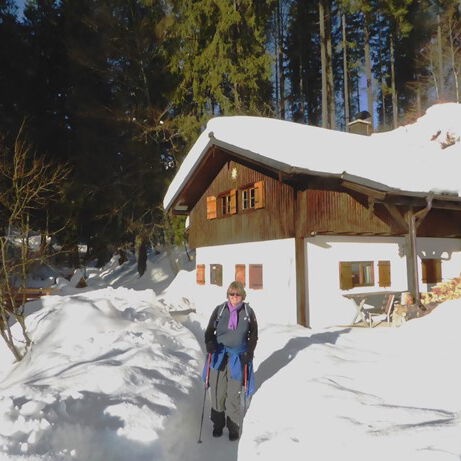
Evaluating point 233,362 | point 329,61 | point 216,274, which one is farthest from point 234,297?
point 329,61

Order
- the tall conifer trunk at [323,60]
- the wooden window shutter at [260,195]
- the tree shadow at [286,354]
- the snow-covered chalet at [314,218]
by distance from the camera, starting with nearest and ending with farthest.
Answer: the tree shadow at [286,354], the snow-covered chalet at [314,218], the wooden window shutter at [260,195], the tall conifer trunk at [323,60]

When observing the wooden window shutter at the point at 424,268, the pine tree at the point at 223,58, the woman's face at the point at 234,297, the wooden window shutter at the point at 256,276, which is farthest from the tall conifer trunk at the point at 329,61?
the woman's face at the point at 234,297

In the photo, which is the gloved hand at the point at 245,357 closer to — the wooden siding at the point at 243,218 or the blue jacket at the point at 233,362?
the blue jacket at the point at 233,362

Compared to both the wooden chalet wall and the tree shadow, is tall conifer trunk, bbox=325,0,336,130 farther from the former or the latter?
the tree shadow

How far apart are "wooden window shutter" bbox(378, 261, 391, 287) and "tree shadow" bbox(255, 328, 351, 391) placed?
3.81 metres

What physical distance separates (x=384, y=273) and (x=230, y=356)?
8321mm

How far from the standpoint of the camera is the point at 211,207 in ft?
49.5

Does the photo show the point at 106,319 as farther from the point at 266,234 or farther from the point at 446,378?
the point at 446,378

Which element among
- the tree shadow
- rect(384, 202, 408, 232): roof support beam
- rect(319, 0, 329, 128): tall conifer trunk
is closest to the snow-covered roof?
rect(384, 202, 408, 232): roof support beam

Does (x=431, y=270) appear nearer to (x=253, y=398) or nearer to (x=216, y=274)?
(x=216, y=274)

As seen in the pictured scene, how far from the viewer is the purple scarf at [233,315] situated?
454 cm

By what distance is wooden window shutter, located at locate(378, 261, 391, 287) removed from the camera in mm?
11453

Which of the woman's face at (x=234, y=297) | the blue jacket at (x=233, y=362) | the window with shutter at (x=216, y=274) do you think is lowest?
the blue jacket at (x=233, y=362)

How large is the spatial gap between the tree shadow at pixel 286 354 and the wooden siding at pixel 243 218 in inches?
145
